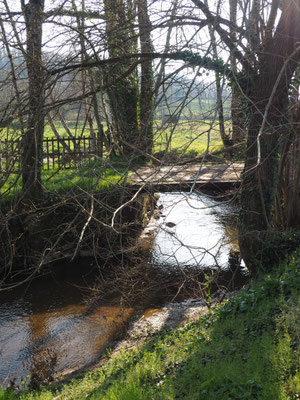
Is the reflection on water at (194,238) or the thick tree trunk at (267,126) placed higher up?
the thick tree trunk at (267,126)

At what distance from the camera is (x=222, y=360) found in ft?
16.1

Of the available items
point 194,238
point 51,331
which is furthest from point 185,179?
point 51,331

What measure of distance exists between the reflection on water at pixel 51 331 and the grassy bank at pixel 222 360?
961mm

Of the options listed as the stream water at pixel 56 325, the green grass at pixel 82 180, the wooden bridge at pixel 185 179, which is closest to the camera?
the wooden bridge at pixel 185 179

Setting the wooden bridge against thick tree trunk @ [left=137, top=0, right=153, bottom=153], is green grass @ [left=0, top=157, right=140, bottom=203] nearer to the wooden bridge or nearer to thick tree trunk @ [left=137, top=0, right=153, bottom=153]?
the wooden bridge

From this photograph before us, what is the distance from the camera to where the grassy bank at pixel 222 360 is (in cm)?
428

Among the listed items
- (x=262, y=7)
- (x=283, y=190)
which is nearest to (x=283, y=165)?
(x=283, y=190)

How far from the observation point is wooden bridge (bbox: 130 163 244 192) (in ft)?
15.7

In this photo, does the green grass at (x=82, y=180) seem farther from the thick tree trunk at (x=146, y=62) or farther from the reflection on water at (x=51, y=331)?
the reflection on water at (x=51, y=331)

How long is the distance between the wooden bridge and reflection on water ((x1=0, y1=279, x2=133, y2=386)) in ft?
9.76

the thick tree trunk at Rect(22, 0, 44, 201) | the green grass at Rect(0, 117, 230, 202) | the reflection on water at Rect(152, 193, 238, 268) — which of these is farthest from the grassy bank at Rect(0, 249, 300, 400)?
the reflection on water at Rect(152, 193, 238, 268)

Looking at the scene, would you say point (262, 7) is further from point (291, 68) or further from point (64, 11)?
point (64, 11)

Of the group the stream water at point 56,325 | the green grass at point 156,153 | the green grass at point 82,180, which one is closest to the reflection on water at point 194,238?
the stream water at point 56,325

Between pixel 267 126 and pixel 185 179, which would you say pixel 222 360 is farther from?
pixel 185 179
